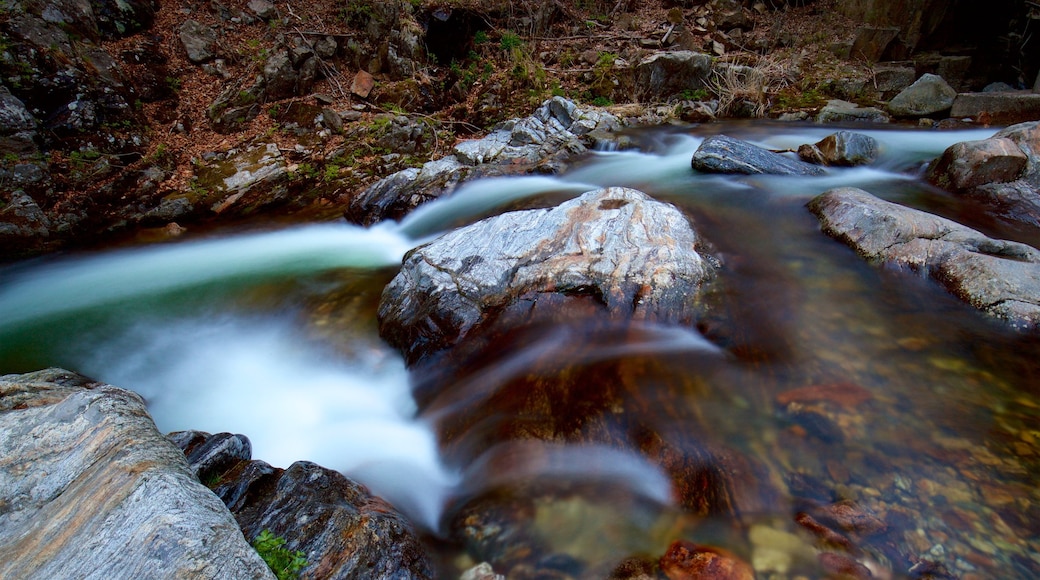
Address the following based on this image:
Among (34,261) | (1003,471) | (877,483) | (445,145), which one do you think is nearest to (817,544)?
(877,483)

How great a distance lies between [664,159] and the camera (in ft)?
25.5

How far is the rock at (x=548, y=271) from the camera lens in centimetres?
376

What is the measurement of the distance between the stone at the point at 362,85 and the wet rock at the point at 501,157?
112 inches

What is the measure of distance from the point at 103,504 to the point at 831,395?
369 cm

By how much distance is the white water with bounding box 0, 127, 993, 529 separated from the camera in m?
3.17

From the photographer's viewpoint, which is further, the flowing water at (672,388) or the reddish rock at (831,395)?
the reddish rock at (831,395)

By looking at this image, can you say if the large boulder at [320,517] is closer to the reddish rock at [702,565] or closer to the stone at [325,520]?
the stone at [325,520]

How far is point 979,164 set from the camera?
17.7 ft

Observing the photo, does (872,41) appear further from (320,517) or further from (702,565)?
(320,517)

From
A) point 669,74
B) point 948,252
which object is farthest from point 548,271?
point 669,74

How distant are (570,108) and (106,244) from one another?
8254mm

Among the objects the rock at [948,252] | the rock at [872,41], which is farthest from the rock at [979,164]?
the rock at [872,41]

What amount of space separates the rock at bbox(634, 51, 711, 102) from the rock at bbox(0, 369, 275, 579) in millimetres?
10730

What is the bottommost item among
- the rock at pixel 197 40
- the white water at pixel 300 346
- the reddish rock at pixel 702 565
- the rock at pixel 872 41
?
the white water at pixel 300 346
